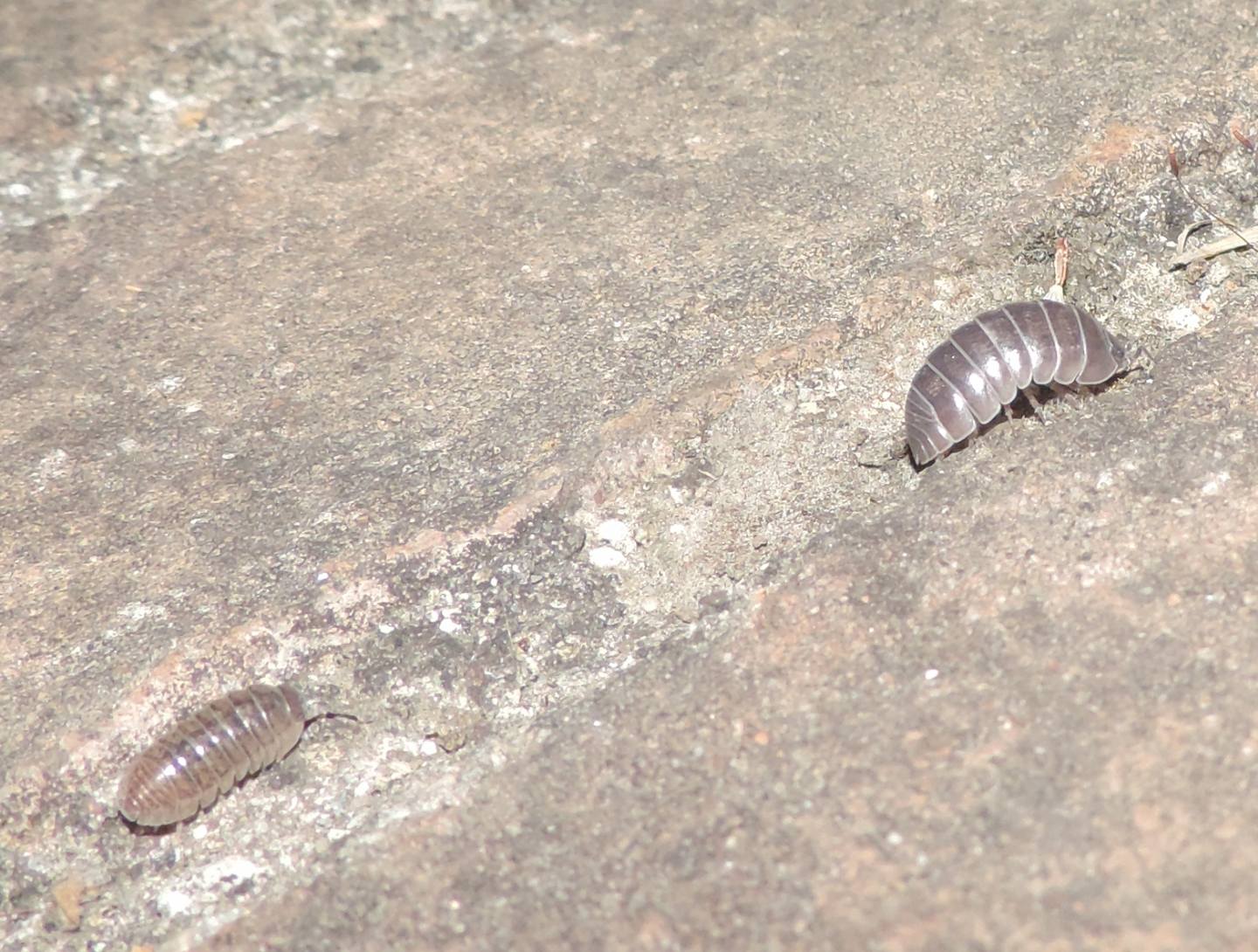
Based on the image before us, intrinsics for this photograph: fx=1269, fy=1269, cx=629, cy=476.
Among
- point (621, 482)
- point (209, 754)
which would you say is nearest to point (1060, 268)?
point (621, 482)

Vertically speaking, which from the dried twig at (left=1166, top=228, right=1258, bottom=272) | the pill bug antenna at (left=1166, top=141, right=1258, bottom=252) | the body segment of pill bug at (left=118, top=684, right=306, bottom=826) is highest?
the pill bug antenna at (left=1166, top=141, right=1258, bottom=252)

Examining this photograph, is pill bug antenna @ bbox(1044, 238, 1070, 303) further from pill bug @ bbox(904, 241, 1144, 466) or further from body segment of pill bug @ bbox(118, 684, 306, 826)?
body segment of pill bug @ bbox(118, 684, 306, 826)

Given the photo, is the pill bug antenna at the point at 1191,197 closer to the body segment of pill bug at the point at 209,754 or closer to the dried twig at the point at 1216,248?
the dried twig at the point at 1216,248

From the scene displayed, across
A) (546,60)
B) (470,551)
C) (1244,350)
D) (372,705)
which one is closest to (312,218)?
(546,60)

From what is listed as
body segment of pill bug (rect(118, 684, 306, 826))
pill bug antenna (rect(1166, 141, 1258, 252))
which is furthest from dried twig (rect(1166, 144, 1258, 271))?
body segment of pill bug (rect(118, 684, 306, 826))

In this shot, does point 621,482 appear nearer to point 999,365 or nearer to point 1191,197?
point 999,365

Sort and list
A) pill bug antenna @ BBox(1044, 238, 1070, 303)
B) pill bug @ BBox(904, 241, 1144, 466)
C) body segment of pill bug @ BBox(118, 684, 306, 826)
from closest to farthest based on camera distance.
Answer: body segment of pill bug @ BBox(118, 684, 306, 826), pill bug @ BBox(904, 241, 1144, 466), pill bug antenna @ BBox(1044, 238, 1070, 303)
